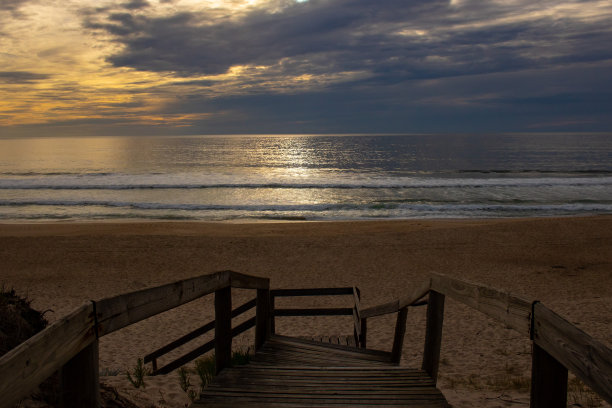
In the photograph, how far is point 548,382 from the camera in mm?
2291

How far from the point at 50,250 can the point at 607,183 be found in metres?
43.9

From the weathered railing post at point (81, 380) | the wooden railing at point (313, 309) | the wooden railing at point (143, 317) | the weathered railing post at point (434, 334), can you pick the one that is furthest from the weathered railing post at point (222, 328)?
the wooden railing at point (313, 309)

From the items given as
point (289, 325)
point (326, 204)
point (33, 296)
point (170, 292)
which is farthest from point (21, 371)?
point (326, 204)

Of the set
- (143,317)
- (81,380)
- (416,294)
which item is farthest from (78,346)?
(416,294)

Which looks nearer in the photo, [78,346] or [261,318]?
[78,346]

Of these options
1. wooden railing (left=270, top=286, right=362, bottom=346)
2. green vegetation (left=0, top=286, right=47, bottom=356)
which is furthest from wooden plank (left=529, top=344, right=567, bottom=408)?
wooden railing (left=270, top=286, right=362, bottom=346)

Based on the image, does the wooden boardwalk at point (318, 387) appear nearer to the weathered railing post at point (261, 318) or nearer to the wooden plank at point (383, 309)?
the weathered railing post at point (261, 318)

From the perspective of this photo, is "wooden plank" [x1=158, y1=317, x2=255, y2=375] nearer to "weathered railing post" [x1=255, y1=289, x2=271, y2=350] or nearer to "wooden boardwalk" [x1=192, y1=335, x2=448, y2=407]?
"weathered railing post" [x1=255, y1=289, x2=271, y2=350]

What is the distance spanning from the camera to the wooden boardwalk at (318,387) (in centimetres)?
333

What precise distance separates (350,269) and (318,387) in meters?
11.5

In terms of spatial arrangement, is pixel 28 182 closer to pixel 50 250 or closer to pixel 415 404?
pixel 50 250

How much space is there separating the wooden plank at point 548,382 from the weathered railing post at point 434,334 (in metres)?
1.69

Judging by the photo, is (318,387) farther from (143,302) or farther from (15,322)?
(15,322)

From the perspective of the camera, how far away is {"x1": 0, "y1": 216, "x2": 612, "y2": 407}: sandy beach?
25.9ft
